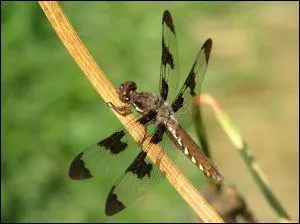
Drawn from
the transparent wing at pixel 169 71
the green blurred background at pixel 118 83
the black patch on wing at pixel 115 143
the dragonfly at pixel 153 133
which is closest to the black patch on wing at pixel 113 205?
the dragonfly at pixel 153 133

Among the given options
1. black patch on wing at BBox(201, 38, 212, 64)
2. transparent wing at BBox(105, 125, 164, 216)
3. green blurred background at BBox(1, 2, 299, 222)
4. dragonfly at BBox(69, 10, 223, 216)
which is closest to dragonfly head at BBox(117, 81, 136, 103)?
Answer: dragonfly at BBox(69, 10, 223, 216)

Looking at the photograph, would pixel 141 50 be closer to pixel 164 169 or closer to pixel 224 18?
pixel 224 18

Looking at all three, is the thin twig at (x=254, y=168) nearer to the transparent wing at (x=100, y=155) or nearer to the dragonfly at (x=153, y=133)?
the dragonfly at (x=153, y=133)

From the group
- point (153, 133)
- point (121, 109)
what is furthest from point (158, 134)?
point (121, 109)

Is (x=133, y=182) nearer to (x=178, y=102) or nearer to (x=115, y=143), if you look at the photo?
(x=115, y=143)

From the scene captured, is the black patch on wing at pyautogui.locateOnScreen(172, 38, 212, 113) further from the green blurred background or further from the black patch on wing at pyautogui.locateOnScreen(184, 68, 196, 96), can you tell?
the green blurred background

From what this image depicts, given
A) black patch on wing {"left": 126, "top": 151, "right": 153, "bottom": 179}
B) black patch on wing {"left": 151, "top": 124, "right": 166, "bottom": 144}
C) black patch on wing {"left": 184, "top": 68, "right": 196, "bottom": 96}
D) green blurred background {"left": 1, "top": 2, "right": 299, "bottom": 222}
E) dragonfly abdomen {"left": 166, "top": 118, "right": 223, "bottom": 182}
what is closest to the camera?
black patch on wing {"left": 151, "top": 124, "right": 166, "bottom": 144}

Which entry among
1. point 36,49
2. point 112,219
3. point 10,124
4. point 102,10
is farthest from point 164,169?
point 102,10
